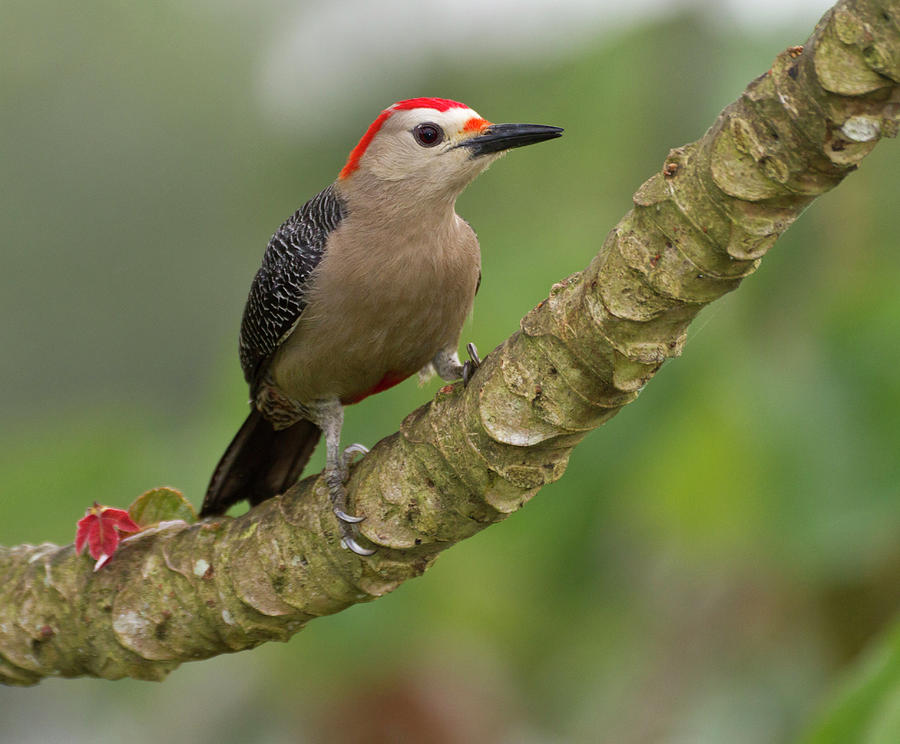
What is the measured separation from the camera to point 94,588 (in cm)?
316

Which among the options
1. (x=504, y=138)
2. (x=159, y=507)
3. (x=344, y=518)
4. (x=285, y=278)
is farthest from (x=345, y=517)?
(x=504, y=138)

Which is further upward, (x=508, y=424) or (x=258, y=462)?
(x=258, y=462)

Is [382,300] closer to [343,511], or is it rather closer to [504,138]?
[504,138]

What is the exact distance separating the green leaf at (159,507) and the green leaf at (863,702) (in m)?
1.91

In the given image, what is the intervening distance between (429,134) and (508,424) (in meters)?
1.60

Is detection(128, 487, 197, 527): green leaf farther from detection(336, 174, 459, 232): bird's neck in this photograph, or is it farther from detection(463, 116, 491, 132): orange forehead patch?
detection(463, 116, 491, 132): orange forehead patch

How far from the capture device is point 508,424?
246 centimetres

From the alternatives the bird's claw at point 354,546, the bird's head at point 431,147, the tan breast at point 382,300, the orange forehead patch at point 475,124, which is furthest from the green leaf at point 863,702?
the orange forehead patch at point 475,124

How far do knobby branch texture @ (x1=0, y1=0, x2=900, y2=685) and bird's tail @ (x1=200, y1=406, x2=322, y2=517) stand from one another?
621 mm

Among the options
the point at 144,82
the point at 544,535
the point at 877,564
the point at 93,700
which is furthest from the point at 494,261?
the point at 144,82

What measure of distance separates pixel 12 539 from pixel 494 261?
250 cm

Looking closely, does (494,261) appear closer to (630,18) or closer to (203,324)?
(630,18)

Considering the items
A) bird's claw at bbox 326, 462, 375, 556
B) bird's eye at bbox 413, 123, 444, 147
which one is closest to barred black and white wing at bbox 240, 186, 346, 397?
bird's eye at bbox 413, 123, 444, 147

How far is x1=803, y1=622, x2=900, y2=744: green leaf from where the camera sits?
2797 mm
